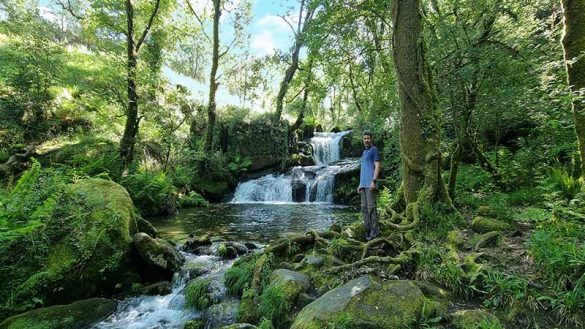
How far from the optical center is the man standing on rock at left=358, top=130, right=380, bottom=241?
19.6 feet

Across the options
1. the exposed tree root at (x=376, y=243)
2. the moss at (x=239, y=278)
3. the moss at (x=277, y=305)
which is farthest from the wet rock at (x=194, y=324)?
the exposed tree root at (x=376, y=243)

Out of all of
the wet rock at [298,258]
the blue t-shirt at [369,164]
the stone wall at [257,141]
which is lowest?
the wet rock at [298,258]

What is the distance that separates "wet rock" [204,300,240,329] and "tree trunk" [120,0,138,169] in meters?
11.2

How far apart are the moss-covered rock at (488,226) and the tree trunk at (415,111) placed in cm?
76

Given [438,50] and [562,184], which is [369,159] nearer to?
[438,50]

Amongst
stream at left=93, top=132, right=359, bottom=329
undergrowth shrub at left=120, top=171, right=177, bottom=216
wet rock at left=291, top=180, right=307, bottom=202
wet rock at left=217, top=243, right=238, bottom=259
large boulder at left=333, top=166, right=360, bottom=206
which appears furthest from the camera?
wet rock at left=291, top=180, right=307, bottom=202

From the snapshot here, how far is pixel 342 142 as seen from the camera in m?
24.0

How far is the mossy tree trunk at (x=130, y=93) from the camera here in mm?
13680

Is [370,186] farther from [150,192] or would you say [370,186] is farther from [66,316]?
[150,192]

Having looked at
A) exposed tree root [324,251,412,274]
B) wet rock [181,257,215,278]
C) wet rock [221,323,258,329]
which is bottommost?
wet rock [221,323,258,329]

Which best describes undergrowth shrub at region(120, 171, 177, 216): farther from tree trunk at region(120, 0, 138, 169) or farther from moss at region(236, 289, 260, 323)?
moss at region(236, 289, 260, 323)

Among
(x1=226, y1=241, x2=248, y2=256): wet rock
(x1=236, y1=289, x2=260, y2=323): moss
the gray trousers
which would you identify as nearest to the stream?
(x1=236, y1=289, x2=260, y2=323): moss

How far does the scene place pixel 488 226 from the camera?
215 inches

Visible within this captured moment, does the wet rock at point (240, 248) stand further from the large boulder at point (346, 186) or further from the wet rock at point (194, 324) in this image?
the large boulder at point (346, 186)
